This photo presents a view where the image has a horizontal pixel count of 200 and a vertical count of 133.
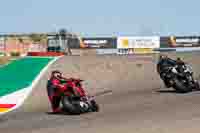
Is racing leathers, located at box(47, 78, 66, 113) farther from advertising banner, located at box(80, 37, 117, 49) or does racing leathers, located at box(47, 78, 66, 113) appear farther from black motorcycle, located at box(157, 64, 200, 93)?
advertising banner, located at box(80, 37, 117, 49)

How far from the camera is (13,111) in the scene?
21.2m

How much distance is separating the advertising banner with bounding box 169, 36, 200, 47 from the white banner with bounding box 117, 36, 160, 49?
1677mm

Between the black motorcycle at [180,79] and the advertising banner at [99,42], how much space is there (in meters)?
35.1

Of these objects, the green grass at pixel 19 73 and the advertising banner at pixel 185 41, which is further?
the advertising banner at pixel 185 41

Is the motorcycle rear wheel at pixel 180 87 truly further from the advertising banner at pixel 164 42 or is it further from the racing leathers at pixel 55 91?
the advertising banner at pixel 164 42

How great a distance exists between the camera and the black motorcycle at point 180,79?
20.8m

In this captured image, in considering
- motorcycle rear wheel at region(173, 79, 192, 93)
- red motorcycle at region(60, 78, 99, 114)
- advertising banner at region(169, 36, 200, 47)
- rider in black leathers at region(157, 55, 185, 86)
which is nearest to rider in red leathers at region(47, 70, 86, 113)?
red motorcycle at region(60, 78, 99, 114)

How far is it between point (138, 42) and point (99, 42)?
13.5ft

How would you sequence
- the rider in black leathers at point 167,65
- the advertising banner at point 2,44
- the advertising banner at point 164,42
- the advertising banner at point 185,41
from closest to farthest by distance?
1. the rider in black leathers at point 167,65
2. the advertising banner at point 164,42
3. the advertising banner at point 185,41
4. the advertising banner at point 2,44

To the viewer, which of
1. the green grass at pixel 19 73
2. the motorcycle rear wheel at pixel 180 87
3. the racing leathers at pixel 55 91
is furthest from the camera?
the green grass at pixel 19 73

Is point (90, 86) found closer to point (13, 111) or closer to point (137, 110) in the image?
point (13, 111)

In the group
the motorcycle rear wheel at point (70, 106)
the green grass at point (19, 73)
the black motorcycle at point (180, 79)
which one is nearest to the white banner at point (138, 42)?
the green grass at point (19, 73)

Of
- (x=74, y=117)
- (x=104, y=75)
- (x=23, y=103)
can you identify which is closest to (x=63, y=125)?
(x=74, y=117)

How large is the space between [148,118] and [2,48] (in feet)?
162
